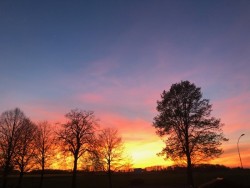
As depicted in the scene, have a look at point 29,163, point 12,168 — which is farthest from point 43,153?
point 12,168

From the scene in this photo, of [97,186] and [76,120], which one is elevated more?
[76,120]

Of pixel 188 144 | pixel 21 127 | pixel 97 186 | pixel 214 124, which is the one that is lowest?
pixel 97 186

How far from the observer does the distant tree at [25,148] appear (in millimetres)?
45900

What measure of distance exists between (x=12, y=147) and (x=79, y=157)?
37.6 feet

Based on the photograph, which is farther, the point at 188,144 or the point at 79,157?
the point at 79,157

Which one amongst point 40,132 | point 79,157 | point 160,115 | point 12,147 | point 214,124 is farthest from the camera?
point 40,132

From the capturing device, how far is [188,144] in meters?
34.0

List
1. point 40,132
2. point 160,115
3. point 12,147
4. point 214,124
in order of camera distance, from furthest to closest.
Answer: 1. point 40,132
2. point 12,147
3. point 160,115
4. point 214,124

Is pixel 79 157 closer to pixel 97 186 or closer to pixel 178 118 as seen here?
pixel 97 186

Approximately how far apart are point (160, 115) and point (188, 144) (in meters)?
5.19

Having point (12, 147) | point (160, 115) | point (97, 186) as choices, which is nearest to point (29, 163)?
point (12, 147)

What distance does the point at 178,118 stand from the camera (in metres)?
34.9

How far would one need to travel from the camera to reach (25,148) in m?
47.5

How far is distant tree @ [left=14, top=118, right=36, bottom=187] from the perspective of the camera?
151 feet
